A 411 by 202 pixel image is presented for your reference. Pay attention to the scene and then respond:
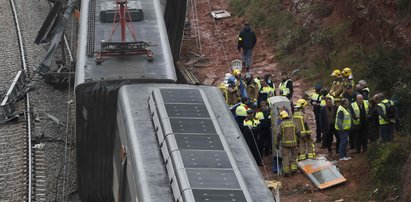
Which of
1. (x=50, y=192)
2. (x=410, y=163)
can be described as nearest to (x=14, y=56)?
(x=50, y=192)

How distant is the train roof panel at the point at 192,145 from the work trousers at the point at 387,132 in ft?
16.8

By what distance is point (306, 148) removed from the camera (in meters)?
19.1

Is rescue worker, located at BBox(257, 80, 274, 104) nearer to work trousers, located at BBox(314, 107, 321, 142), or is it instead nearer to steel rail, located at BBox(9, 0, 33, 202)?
work trousers, located at BBox(314, 107, 321, 142)

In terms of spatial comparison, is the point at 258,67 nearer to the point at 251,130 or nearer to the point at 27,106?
the point at 27,106

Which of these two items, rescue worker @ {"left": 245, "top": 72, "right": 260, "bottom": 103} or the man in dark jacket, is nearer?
rescue worker @ {"left": 245, "top": 72, "right": 260, "bottom": 103}

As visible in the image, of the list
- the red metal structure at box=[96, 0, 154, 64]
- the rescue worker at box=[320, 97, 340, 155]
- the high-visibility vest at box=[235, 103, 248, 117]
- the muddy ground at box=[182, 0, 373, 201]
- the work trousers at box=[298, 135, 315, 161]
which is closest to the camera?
the red metal structure at box=[96, 0, 154, 64]

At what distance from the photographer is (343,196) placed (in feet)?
59.1

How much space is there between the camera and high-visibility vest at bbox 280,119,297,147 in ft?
59.8

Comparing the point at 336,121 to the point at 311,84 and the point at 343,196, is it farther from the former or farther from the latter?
the point at 311,84

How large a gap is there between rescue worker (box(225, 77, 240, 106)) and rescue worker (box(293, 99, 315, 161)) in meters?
1.80

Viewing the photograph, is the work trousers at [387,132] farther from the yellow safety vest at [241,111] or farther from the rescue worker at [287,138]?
the yellow safety vest at [241,111]

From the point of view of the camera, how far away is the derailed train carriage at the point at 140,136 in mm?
11867

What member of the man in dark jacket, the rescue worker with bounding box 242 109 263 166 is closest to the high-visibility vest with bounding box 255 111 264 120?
the rescue worker with bounding box 242 109 263 166

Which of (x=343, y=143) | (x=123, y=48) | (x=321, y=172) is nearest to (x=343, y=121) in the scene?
(x=343, y=143)
